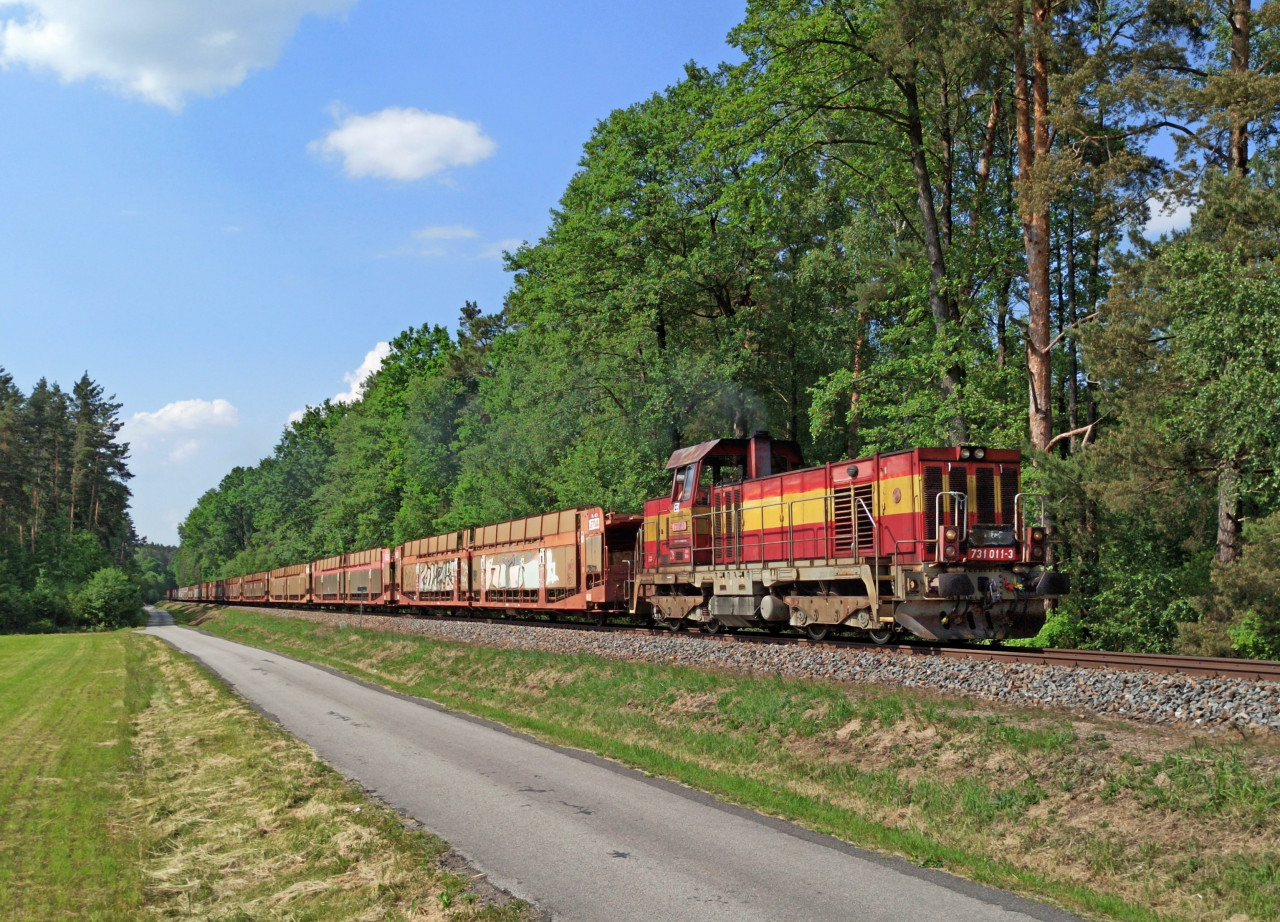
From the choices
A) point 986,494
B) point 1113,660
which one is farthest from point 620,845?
point 986,494

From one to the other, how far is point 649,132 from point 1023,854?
34.3 meters

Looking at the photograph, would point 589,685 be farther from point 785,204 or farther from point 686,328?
point 686,328

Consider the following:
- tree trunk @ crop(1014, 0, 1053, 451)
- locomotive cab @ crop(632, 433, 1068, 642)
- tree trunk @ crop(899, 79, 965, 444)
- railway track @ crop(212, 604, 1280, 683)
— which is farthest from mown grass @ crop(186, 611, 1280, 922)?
tree trunk @ crop(899, 79, 965, 444)

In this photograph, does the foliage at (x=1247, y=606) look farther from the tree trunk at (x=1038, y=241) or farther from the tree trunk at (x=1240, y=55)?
the tree trunk at (x=1240, y=55)

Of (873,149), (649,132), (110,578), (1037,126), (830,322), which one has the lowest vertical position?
(110,578)

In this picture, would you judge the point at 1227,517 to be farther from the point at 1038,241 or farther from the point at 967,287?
the point at 967,287

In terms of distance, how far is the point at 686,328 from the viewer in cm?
3866

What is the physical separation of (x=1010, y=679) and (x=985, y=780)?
10.2 ft

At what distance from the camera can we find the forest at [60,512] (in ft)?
253

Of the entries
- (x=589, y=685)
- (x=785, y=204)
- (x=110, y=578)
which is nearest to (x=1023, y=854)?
(x=589, y=685)

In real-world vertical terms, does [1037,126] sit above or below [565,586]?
above

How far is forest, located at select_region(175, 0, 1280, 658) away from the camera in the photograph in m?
19.0

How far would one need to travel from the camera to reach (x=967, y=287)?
1151 inches

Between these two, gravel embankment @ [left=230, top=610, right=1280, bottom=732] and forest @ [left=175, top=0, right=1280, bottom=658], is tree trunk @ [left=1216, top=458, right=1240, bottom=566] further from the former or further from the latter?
gravel embankment @ [left=230, top=610, right=1280, bottom=732]
